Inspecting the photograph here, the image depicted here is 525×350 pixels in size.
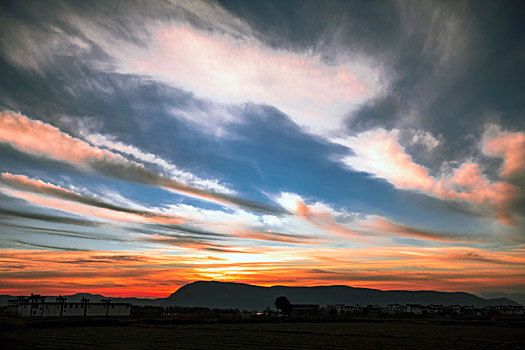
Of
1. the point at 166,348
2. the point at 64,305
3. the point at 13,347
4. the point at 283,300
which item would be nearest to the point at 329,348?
the point at 166,348

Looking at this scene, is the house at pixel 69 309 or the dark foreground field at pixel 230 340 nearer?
the dark foreground field at pixel 230 340

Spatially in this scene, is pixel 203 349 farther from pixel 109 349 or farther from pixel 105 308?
pixel 105 308

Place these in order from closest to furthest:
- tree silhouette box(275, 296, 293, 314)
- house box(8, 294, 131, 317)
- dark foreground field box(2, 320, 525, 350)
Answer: dark foreground field box(2, 320, 525, 350) → house box(8, 294, 131, 317) → tree silhouette box(275, 296, 293, 314)

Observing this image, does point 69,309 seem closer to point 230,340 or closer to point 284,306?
point 230,340

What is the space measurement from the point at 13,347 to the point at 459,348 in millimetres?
39938

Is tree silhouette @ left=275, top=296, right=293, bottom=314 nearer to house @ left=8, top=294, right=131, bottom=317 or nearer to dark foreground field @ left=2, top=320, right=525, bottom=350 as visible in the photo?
house @ left=8, top=294, right=131, bottom=317

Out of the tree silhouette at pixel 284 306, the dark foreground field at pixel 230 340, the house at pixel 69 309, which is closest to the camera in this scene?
the dark foreground field at pixel 230 340

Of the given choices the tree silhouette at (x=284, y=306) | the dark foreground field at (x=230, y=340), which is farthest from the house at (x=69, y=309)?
the tree silhouette at (x=284, y=306)

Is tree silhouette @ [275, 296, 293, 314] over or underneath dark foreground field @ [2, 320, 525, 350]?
underneath

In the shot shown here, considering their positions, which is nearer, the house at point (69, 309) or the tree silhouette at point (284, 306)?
the house at point (69, 309)

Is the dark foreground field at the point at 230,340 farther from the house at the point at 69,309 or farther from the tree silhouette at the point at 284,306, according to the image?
the tree silhouette at the point at 284,306

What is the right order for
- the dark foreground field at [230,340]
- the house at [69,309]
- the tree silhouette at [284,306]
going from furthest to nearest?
the tree silhouette at [284,306] → the house at [69,309] → the dark foreground field at [230,340]

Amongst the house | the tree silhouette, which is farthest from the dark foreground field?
the tree silhouette

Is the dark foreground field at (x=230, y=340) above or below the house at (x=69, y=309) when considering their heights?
above
